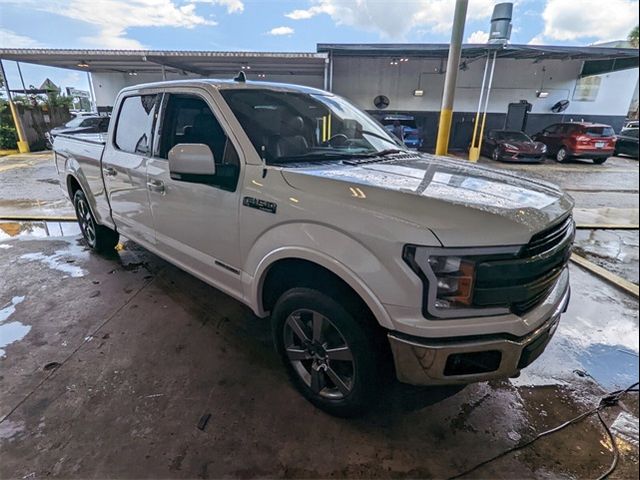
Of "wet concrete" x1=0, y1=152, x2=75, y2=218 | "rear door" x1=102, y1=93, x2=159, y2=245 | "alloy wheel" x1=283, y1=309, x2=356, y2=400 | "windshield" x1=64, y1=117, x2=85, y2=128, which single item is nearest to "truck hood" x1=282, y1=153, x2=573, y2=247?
"alloy wheel" x1=283, y1=309, x2=356, y2=400

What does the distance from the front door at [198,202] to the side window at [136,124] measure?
0.23 metres

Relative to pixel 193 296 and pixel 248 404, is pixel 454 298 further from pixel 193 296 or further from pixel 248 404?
pixel 193 296

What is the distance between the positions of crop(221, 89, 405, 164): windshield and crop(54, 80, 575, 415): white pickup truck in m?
0.01

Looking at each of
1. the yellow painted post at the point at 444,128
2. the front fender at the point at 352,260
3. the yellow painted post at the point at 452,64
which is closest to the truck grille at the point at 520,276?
the front fender at the point at 352,260

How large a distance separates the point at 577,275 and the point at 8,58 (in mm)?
5873

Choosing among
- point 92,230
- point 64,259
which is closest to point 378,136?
point 92,230

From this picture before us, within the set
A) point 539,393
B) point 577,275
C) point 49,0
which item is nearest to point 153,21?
point 49,0

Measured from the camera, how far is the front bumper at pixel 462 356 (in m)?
1.45

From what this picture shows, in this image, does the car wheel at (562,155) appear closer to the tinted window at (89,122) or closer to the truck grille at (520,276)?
the truck grille at (520,276)

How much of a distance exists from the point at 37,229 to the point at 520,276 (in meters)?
5.84

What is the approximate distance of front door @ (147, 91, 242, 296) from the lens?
2.12 metres

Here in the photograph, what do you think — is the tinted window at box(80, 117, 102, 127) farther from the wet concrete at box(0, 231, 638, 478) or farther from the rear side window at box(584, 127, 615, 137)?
the rear side window at box(584, 127, 615, 137)

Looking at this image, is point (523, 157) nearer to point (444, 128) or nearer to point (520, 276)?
point (444, 128)

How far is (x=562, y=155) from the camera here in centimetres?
1334
